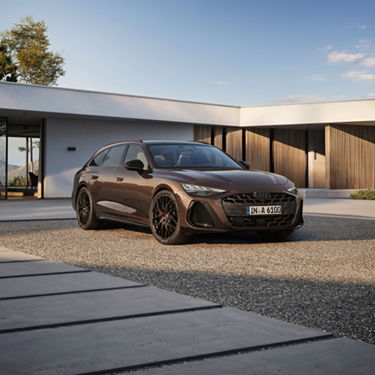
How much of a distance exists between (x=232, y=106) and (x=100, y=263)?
69.7 ft

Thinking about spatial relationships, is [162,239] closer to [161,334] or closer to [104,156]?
[104,156]

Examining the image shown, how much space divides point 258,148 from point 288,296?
78.3 feet

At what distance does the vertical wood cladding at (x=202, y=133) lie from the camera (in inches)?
1064

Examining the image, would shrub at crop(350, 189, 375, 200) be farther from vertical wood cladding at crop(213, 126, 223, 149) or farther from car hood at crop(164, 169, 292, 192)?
car hood at crop(164, 169, 292, 192)

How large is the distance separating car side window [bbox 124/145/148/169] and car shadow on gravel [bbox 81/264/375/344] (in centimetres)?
346

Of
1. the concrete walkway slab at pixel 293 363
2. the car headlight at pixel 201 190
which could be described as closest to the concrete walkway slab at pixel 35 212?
the car headlight at pixel 201 190

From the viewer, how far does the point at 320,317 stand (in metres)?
4.20

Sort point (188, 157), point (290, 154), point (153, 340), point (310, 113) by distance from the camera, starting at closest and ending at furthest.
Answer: point (153, 340)
point (188, 157)
point (310, 113)
point (290, 154)

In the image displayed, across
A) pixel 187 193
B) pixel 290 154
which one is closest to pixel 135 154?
pixel 187 193

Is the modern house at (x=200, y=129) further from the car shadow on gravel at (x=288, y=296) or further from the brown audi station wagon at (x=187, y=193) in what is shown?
the car shadow on gravel at (x=288, y=296)

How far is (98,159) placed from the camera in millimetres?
10688

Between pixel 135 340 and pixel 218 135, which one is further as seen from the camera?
pixel 218 135

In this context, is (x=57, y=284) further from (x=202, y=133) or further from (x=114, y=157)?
(x=202, y=133)

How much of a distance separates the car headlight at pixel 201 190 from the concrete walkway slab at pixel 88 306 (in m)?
3.18
